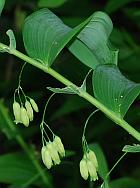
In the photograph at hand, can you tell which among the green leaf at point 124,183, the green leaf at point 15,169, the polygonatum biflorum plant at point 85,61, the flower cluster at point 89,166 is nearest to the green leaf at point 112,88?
the polygonatum biflorum plant at point 85,61

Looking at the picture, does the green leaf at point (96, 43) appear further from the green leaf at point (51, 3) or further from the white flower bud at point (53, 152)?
the green leaf at point (51, 3)

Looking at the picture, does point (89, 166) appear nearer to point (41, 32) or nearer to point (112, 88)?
point (112, 88)

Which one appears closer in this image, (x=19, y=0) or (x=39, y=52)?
(x=39, y=52)

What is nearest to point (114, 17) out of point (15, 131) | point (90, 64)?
point (15, 131)

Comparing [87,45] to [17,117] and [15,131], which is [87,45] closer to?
[17,117]

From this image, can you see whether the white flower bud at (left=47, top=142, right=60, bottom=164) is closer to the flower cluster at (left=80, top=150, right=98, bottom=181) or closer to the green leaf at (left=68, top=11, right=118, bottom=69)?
the flower cluster at (left=80, top=150, right=98, bottom=181)
